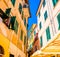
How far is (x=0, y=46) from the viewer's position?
841 centimetres

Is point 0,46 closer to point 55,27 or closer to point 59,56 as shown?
point 59,56

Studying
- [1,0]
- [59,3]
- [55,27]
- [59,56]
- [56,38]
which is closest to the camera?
[56,38]

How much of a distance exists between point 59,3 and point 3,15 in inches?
290

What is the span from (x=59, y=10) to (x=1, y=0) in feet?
23.6

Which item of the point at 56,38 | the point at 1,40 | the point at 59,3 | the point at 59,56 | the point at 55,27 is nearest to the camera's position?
the point at 56,38

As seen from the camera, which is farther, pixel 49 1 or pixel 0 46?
pixel 49 1

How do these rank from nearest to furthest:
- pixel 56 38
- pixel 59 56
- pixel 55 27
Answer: pixel 56 38
pixel 59 56
pixel 55 27

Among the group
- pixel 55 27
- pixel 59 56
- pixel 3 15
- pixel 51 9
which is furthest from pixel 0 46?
pixel 51 9

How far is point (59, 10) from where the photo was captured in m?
13.8

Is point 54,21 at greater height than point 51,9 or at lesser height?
lesser

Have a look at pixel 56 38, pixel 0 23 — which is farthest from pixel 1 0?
pixel 56 38

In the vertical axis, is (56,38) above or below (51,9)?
below

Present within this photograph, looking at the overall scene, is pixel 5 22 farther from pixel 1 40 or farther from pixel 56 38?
pixel 56 38

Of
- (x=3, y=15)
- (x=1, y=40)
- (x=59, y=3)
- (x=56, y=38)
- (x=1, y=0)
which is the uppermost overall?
(x=59, y=3)
